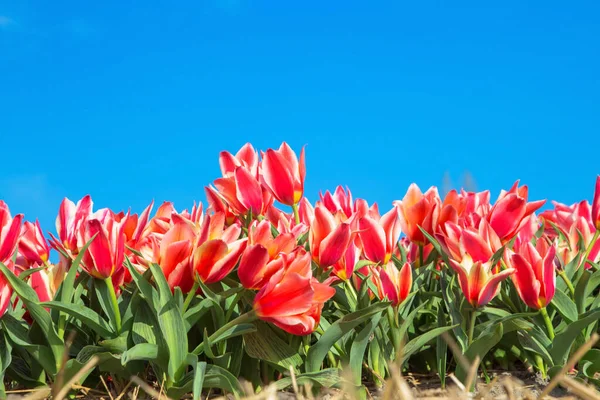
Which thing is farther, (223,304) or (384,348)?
(384,348)

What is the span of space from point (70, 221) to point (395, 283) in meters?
1.52

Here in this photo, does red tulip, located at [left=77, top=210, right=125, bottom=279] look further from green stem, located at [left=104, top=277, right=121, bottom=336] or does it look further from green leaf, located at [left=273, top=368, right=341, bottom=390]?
green leaf, located at [left=273, top=368, right=341, bottom=390]

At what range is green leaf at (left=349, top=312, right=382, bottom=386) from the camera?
271cm

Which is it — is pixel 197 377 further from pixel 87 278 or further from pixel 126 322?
pixel 87 278

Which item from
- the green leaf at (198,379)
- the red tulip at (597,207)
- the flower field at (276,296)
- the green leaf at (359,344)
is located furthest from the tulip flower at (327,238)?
the red tulip at (597,207)

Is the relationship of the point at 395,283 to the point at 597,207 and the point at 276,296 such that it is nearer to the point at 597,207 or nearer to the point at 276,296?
the point at 276,296

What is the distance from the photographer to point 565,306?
311 centimetres

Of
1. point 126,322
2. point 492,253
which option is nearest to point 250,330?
point 126,322

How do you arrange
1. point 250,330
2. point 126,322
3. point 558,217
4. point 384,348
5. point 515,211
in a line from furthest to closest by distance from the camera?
point 558,217 → point 515,211 → point 384,348 → point 126,322 → point 250,330

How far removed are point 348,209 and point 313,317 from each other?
0.93m

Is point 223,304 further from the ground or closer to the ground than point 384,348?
further from the ground

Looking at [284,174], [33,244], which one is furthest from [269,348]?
[33,244]

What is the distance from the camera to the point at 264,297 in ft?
8.12

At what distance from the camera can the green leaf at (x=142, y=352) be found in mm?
2473
